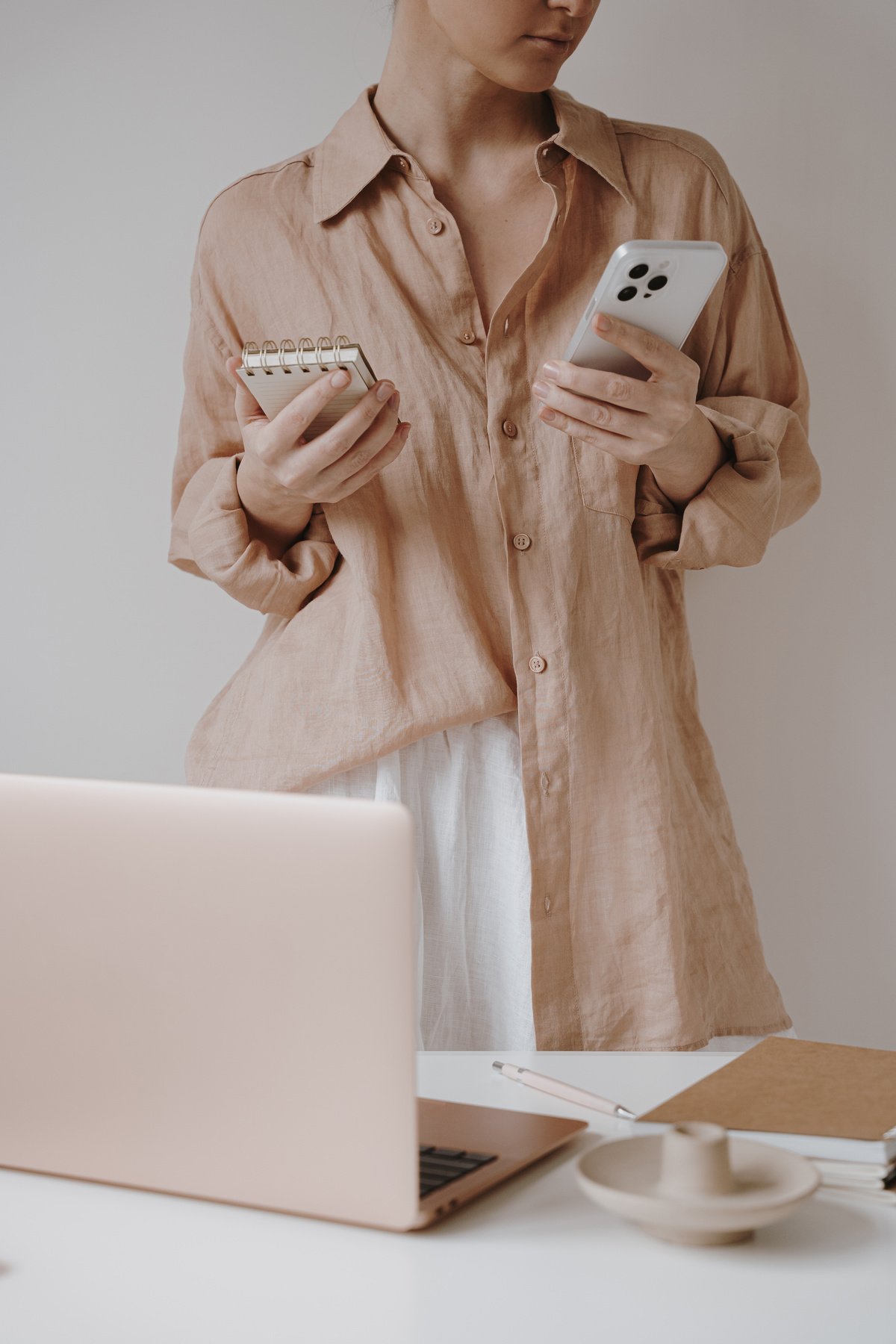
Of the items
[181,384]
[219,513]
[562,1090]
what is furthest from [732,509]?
[181,384]

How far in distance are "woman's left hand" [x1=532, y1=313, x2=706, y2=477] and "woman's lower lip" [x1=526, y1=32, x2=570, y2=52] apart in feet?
1.10

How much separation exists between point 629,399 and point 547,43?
38cm

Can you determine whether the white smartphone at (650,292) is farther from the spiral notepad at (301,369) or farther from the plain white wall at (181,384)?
the plain white wall at (181,384)

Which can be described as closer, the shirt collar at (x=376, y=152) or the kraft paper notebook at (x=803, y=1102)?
the kraft paper notebook at (x=803, y=1102)

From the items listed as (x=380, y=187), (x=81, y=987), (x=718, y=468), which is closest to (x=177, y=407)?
(x=380, y=187)

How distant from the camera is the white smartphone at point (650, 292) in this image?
0.97 meters

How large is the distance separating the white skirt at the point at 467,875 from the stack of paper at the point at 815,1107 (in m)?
0.48

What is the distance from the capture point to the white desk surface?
1.60 feet

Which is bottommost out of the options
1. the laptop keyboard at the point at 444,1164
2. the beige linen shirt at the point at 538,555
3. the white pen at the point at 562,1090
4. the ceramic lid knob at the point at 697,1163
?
the white pen at the point at 562,1090

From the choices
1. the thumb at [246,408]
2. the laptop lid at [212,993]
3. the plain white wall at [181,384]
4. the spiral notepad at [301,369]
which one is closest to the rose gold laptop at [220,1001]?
the laptop lid at [212,993]

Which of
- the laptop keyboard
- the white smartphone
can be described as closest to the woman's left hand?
the white smartphone

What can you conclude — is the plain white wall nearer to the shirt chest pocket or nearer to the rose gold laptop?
the shirt chest pocket

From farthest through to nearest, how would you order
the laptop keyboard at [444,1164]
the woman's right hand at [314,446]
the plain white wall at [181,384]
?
1. the plain white wall at [181,384]
2. the woman's right hand at [314,446]
3. the laptop keyboard at [444,1164]

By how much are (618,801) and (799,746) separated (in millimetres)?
514
